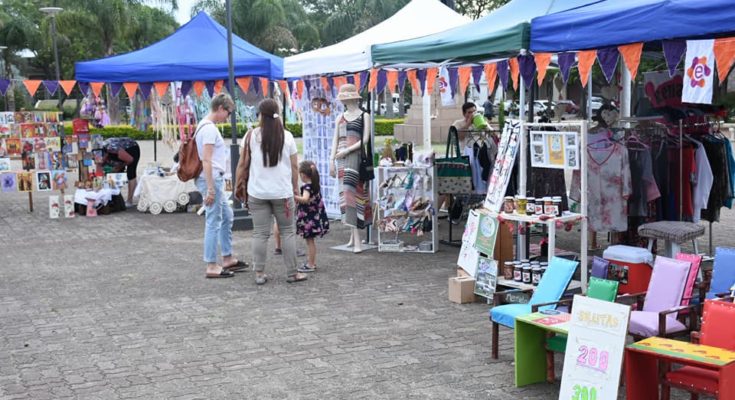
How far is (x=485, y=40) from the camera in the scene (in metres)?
7.37

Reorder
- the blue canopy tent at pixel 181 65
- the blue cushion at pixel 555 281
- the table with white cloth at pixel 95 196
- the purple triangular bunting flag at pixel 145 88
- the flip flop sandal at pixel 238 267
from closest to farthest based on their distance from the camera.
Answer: the blue cushion at pixel 555 281, the flip flop sandal at pixel 238 267, the blue canopy tent at pixel 181 65, the table with white cloth at pixel 95 196, the purple triangular bunting flag at pixel 145 88

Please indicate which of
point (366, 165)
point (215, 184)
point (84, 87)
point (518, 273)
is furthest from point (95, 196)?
point (518, 273)

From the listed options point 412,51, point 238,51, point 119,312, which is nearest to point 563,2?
point 412,51

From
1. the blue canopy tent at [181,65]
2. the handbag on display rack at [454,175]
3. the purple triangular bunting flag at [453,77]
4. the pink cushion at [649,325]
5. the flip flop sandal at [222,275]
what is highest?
the blue canopy tent at [181,65]

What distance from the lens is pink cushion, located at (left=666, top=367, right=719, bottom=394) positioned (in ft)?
13.7

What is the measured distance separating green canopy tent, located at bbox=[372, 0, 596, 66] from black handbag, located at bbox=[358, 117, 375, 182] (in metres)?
1.04

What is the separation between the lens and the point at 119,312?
280 inches

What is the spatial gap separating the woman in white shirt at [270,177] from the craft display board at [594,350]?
12.5 ft

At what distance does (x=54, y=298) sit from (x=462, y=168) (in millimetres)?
4626

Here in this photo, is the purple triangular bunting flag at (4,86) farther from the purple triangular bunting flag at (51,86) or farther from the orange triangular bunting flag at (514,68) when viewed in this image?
the orange triangular bunting flag at (514,68)

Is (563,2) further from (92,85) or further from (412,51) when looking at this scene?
(92,85)

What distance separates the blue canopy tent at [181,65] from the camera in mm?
12945

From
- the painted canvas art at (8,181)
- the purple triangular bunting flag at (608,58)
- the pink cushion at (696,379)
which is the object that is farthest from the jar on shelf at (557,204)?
the painted canvas art at (8,181)

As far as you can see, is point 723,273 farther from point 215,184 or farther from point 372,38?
point 372,38
